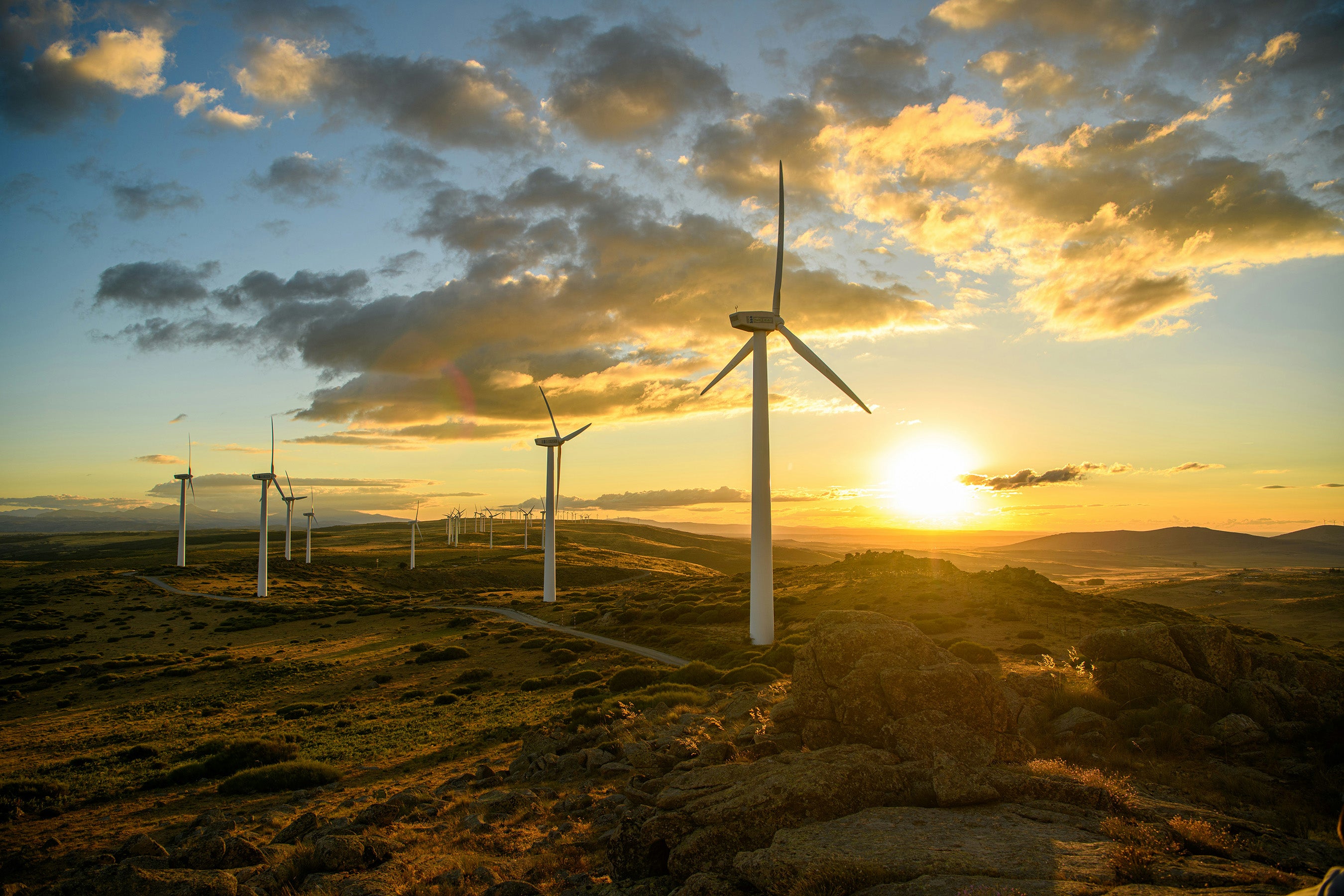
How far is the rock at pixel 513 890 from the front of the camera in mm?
14766

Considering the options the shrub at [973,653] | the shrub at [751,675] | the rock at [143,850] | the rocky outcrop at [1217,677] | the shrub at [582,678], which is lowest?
the shrub at [582,678]

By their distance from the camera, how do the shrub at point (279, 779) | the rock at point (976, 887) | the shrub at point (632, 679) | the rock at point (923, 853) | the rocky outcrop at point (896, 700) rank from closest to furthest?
the rock at point (976, 887), the rock at point (923, 853), the rocky outcrop at point (896, 700), the shrub at point (279, 779), the shrub at point (632, 679)

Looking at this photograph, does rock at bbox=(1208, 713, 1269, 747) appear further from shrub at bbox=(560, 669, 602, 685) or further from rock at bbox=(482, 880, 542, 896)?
shrub at bbox=(560, 669, 602, 685)

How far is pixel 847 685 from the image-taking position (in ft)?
65.9

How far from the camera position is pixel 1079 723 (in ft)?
72.3

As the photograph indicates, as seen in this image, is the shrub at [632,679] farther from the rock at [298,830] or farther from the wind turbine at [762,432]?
the rock at [298,830]

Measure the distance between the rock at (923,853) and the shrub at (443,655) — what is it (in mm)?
55070

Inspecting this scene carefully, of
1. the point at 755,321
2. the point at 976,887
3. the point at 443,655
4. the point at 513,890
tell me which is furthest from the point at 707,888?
the point at 443,655

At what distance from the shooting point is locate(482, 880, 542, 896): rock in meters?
14.8

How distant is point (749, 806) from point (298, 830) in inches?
603

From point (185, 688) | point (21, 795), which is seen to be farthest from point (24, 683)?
point (21, 795)

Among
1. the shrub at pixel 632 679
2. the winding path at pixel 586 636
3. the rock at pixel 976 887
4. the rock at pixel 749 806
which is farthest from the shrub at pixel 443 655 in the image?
the rock at pixel 976 887

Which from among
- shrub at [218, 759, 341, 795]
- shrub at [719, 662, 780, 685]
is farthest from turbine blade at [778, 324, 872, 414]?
shrub at [218, 759, 341, 795]

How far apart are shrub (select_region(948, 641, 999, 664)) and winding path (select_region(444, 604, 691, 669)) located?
20732 millimetres
